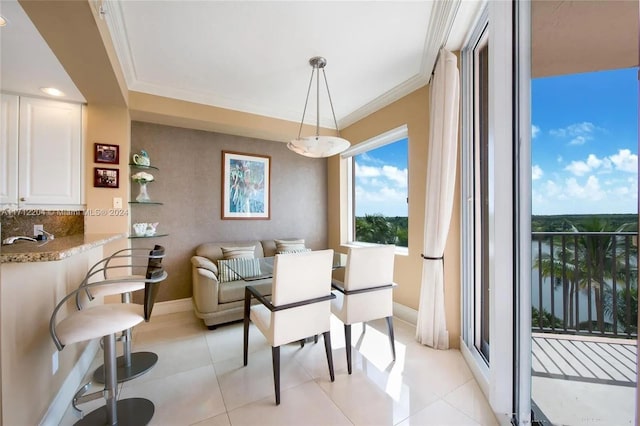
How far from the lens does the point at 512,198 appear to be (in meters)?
1.32

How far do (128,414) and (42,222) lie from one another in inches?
80.9

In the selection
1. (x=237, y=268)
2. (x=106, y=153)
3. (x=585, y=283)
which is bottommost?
(x=237, y=268)

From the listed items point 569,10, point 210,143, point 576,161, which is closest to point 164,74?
point 210,143

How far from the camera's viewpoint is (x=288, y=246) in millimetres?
3752

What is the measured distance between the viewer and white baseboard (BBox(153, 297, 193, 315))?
3.17m

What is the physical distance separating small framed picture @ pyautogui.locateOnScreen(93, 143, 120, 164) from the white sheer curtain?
320 cm

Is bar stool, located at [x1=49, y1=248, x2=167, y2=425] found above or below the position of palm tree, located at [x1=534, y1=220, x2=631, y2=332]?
below

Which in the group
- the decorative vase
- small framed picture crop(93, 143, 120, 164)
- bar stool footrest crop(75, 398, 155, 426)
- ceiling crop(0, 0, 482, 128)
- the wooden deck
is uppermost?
ceiling crop(0, 0, 482, 128)

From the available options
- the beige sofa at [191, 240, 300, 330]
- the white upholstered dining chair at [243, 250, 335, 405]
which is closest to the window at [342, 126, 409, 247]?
the white upholstered dining chair at [243, 250, 335, 405]

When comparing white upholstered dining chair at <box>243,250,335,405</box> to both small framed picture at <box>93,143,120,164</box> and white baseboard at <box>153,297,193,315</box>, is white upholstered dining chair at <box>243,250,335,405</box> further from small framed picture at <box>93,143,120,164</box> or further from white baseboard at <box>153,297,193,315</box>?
small framed picture at <box>93,143,120,164</box>

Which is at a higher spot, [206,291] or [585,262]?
[585,262]

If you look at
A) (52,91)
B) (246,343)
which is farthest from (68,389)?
(52,91)

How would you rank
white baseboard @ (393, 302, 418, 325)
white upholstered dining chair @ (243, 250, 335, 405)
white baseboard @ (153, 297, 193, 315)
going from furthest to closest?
white baseboard @ (153, 297, 193, 315) → white baseboard @ (393, 302, 418, 325) → white upholstered dining chair @ (243, 250, 335, 405)

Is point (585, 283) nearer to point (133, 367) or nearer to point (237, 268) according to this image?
point (237, 268)
